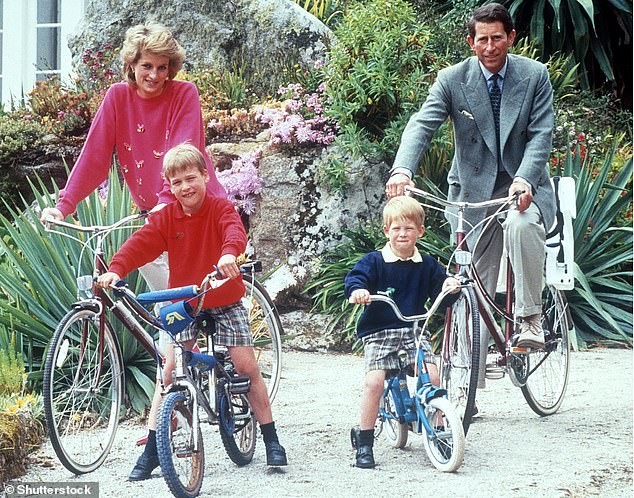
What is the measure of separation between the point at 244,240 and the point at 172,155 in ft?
1.46

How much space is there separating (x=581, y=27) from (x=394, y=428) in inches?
309

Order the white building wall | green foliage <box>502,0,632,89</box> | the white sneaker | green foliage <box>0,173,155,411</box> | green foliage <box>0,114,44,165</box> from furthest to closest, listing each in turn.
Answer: the white building wall → green foliage <box>502,0,632,89</box> → green foliage <box>0,114,44,165</box> → green foliage <box>0,173,155,411</box> → the white sneaker

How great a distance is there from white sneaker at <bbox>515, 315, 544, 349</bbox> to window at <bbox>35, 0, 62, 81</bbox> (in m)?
9.36

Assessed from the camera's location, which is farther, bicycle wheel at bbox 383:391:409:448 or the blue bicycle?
bicycle wheel at bbox 383:391:409:448

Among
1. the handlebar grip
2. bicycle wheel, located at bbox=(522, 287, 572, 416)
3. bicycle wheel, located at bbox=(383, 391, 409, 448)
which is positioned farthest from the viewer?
bicycle wheel, located at bbox=(522, 287, 572, 416)

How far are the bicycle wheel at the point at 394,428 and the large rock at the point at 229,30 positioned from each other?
646cm

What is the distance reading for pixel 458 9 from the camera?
Answer: 10.8 metres

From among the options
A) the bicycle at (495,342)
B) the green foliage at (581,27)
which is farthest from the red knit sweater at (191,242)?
the green foliage at (581,27)

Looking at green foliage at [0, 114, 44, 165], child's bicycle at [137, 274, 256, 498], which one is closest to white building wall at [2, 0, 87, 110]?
green foliage at [0, 114, 44, 165]

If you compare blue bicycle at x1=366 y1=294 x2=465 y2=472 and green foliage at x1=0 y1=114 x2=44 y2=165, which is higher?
green foliage at x1=0 y1=114 x2=44 y2=165

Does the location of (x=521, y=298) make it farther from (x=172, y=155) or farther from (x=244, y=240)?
(x=172, y=155)

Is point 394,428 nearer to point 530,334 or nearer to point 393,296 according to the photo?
point 393,296

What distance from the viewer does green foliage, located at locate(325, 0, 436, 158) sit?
320 inches

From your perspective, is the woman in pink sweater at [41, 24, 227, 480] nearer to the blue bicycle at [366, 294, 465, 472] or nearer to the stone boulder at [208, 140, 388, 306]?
the blue bicycle at [366, 294, 465, 472]
